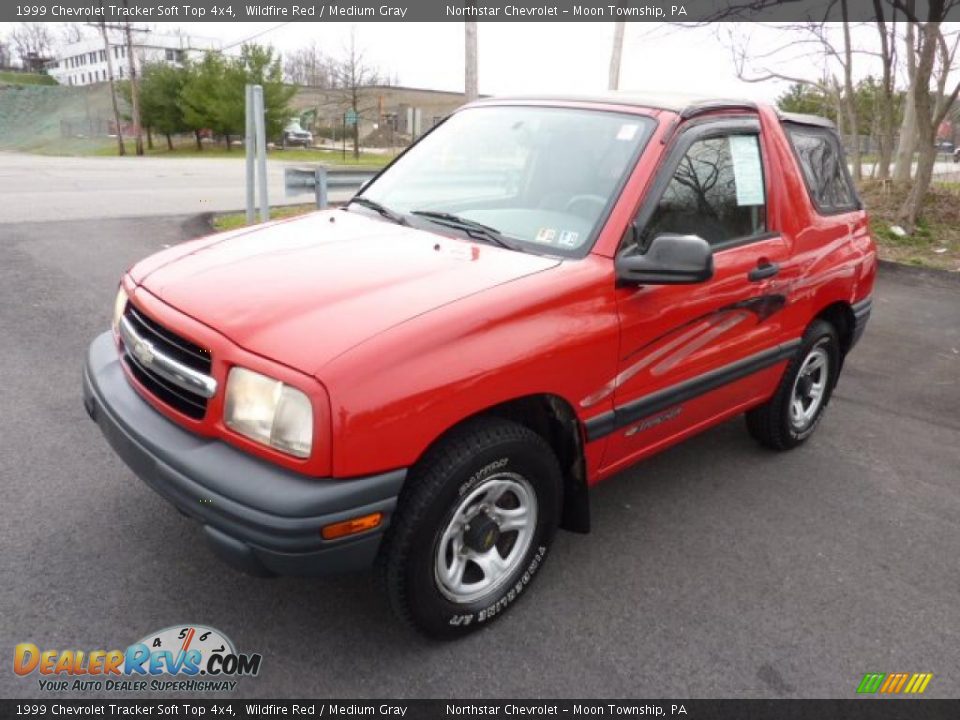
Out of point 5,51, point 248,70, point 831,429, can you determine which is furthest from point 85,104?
point 5,51

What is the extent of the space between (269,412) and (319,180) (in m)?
5.89

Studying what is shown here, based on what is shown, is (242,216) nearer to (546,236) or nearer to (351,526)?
(546,236)

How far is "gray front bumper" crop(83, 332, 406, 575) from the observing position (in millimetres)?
2055

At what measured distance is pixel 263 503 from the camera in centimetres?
206

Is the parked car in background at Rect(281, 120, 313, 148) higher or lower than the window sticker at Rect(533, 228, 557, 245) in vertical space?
lower

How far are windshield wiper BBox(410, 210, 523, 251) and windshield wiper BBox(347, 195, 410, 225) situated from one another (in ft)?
0.24

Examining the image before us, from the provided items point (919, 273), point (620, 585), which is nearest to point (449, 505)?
point (620, 585)

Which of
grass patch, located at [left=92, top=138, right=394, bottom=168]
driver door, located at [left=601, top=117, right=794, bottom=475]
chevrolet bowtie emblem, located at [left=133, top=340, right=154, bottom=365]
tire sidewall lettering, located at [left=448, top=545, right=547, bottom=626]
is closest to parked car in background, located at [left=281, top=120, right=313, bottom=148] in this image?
grass patch, located at [left=92, top=138, right=394, bottom=168]

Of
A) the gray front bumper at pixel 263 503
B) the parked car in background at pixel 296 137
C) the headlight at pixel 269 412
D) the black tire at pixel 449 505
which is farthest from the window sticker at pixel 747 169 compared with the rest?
the parked car in background at pixel 296 137

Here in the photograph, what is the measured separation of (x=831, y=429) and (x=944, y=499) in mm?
903

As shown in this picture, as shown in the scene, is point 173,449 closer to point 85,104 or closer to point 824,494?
point 824,494

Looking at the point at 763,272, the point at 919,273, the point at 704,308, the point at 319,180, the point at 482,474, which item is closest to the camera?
the point at 482,474

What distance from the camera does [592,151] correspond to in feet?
10.1

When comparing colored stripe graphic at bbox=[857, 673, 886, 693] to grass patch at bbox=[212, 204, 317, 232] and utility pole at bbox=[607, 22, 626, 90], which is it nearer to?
grass patch at bbox=[212, 204, 317, 232]
